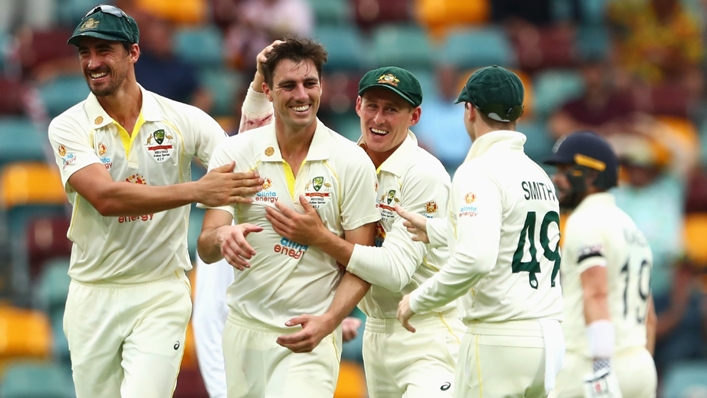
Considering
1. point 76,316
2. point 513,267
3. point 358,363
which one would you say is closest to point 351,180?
point 513,267

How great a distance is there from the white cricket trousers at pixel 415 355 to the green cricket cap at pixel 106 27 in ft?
6.84

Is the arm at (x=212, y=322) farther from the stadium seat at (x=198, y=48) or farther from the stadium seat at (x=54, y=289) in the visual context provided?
the stadium seat at (x=198, y=48)

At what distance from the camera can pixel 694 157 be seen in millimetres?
13547

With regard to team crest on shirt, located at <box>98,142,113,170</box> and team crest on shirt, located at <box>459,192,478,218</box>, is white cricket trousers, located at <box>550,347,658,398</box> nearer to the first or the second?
team crest on shirt, located at <box>459,192,478,218</box>

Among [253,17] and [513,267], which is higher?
[253,17]

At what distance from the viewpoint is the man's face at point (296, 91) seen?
19.5 ft

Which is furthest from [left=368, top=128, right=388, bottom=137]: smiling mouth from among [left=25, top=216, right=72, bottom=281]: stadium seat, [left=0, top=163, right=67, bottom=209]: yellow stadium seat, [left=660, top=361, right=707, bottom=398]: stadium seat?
[left=660, top=361, right=707, bottom=398]: stadium seat

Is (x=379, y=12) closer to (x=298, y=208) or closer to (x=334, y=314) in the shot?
(x=298, y=208)

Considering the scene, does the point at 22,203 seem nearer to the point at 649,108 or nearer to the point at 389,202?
the point at 389,202

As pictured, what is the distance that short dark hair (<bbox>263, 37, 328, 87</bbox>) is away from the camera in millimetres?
5988

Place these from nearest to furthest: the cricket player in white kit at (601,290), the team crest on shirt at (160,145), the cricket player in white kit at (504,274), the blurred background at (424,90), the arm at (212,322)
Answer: the cricket player in white kit at (504,274) < the team crest on shirt at (160,145) < the cricket player in white kit at (601,290) < the arm at (212,322) < the blurred background at (424,90)

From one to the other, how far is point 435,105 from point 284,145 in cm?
706

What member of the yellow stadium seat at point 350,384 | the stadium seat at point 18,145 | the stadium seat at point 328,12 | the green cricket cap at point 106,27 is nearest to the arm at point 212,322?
the green cricket cap at point 106,27

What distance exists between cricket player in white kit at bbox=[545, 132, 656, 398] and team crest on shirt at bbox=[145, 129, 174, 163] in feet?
7.97
